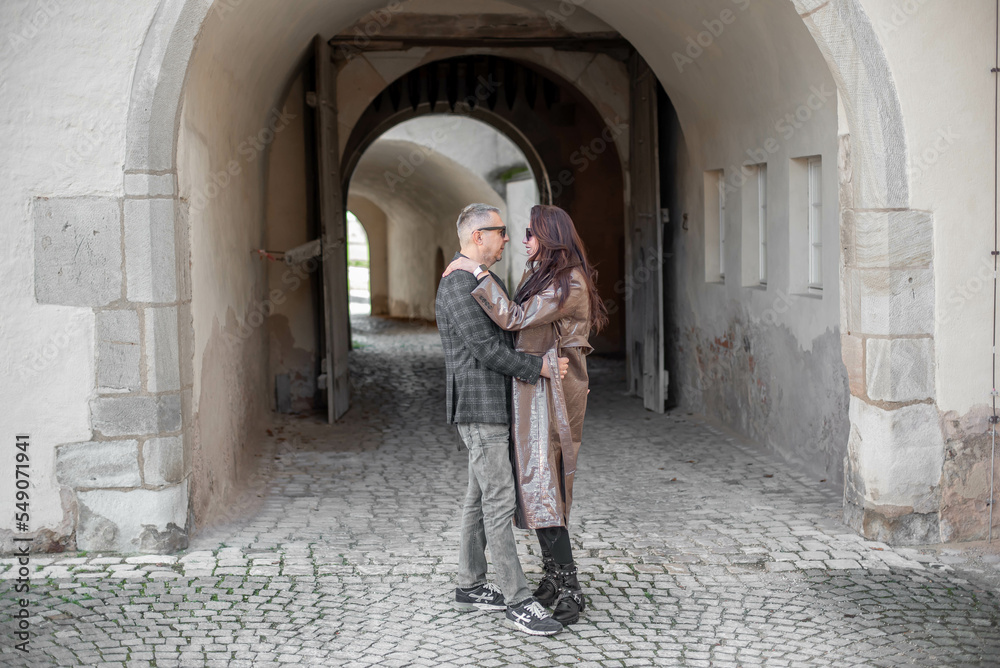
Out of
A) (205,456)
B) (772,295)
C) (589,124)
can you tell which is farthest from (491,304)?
(589,124)

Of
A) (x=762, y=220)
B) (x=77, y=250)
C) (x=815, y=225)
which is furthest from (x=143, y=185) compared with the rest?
(x=762, y=220)

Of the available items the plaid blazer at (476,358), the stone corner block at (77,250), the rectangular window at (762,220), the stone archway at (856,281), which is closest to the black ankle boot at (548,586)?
the plaid blazer at (476,358)

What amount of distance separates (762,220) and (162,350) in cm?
458

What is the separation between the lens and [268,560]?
4.89 metres

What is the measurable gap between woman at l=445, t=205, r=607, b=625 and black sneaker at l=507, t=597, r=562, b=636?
10 centimetres

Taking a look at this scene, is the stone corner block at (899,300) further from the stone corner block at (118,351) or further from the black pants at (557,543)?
the stone corner block at (118,351)

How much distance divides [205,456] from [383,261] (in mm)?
20718

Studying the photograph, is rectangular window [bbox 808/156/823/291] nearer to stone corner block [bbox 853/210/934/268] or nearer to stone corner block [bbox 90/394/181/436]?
stone corner block [bbox 853/210/934/268]

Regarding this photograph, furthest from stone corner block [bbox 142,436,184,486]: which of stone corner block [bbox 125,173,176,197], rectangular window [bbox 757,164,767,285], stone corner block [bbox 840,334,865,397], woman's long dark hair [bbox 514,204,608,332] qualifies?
rectangular window [bbox 757,164,767,285]

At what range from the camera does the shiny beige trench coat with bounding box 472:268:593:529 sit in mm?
3947

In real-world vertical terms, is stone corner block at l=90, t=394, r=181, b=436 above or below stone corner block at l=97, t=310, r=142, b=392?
below

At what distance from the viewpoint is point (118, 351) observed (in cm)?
494

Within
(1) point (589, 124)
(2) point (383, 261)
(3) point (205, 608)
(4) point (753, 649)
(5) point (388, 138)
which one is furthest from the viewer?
(2) point (383, 261)

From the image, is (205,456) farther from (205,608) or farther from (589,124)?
(589,124)
